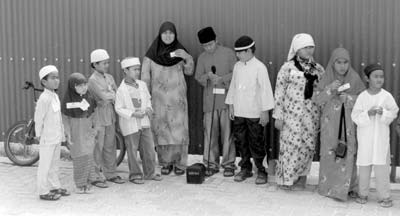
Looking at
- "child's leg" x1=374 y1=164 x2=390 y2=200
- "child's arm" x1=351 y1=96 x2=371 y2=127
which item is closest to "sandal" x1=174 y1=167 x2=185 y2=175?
"child's arm" x1=351 y1=96 x2=371 y2=127

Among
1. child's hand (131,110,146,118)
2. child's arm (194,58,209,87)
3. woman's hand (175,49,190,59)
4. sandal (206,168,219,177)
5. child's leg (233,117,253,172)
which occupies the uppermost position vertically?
woman's hand (175,49,190,59)

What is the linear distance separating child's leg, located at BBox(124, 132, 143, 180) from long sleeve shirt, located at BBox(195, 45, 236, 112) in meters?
0.99

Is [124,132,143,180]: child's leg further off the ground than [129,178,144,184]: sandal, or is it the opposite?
[124,132,143,180]: child's leg

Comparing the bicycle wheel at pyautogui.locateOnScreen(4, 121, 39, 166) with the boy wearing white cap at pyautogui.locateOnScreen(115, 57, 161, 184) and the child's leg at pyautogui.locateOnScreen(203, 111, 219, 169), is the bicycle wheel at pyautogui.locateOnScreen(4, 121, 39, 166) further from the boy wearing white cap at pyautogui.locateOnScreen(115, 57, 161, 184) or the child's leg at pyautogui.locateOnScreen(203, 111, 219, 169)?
the child's leg at pyautogui.locateOnScreen(203, 111, 219, 169)

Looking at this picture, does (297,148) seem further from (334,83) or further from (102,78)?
(102,78)

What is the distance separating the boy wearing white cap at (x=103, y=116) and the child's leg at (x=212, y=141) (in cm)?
114

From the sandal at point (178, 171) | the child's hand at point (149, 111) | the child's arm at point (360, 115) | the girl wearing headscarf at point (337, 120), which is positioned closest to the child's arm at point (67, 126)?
the child's hand at point (149, 111)

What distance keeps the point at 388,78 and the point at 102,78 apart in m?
3.35

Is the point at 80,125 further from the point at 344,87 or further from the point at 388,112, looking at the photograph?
the point at 388,112

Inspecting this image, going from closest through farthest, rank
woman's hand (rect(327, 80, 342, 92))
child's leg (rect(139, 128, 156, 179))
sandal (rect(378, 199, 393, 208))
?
sandal (rect(378, 199, 393, 208)) < woman's hand (rect(327, 80, 342, 92)) < child's leg (rect(139, 128, 156, 179))

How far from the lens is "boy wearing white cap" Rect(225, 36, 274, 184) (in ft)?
23.5

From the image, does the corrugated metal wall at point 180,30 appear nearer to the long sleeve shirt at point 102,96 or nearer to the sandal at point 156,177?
the sandal at point 156,177

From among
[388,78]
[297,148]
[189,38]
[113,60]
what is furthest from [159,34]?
[388,78]

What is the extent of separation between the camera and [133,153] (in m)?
7.39
